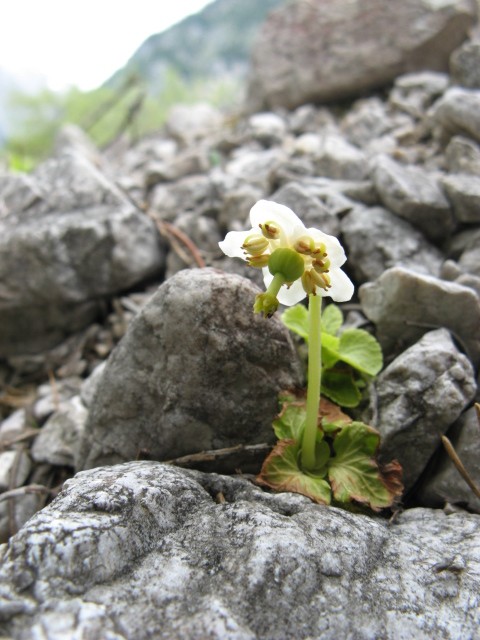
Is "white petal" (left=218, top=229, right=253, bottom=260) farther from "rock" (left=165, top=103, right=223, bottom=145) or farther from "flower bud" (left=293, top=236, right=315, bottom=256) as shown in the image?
"rock" (left=165, top=103, right=223, bottom=145)

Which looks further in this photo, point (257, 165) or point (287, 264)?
point (257, 165)

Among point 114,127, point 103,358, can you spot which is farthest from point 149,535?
point 114,127

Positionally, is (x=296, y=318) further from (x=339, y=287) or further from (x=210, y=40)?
(x=210, y=40)

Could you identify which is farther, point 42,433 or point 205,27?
point 205,27

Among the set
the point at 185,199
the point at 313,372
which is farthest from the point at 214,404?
the point at 185,199

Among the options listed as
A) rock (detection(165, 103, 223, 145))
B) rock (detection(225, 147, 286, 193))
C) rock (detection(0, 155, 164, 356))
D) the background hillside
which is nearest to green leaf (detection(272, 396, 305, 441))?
rock (detection(0, 155, 164, 356))

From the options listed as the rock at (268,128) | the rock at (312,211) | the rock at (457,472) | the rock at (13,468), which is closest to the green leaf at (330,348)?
the rock at (457,472)

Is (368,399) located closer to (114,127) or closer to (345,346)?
(345,346)
